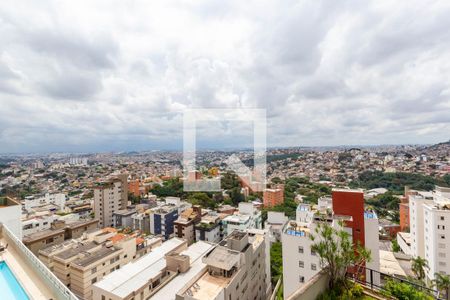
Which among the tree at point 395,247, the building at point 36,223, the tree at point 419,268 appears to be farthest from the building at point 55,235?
the tree at point 395,247

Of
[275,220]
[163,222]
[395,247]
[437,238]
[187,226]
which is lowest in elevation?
[395,247]

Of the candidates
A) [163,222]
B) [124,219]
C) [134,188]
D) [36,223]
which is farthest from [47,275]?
[134,188]

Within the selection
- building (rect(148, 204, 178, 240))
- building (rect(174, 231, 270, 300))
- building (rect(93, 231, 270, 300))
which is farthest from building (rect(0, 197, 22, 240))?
building (rect(148, 204, 178, 240))

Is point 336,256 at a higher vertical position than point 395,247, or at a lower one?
higher

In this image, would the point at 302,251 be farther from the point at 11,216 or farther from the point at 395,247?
the point at 395,247

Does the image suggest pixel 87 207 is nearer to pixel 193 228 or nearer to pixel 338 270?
pixel 193 228

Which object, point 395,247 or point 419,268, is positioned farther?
point 395,247
